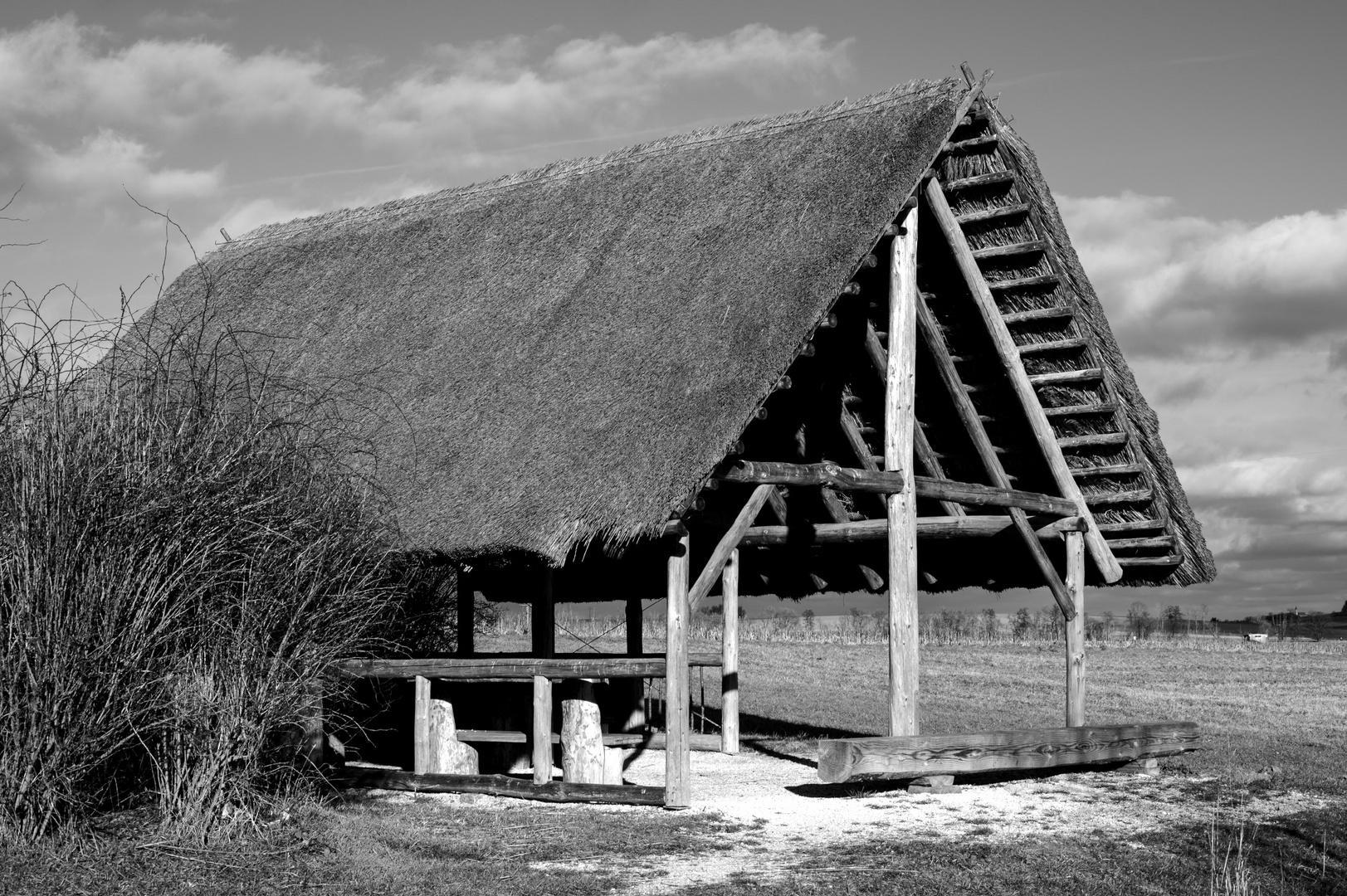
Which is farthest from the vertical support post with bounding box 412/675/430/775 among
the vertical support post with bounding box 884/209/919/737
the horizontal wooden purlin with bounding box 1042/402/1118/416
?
the horizontal wooden purlin with bounding box 1042/402/1118/416

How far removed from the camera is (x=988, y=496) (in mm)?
12367

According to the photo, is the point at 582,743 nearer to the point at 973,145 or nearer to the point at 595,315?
the point at 595,315

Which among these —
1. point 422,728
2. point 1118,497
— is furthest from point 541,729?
point 1118,497

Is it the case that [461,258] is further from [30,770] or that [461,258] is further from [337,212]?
[30,770]

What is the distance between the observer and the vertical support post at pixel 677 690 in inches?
391

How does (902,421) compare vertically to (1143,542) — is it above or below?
above

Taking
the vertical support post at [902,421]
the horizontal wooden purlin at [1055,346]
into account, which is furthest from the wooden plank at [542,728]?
the horizontal wooden purlin at [1055,346]

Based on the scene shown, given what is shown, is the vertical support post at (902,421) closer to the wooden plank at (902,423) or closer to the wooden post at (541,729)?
the wooden plank at (902,423)

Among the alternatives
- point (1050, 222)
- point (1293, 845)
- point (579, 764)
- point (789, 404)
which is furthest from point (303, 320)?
point (1293, 845)

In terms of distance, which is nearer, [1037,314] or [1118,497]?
[1037,314]

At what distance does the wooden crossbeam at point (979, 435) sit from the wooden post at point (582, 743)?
4309mm

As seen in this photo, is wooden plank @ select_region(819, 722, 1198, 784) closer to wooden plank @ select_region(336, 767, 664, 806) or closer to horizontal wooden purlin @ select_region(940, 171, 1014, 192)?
wooden plank @ select_region(336, 767, 664, 806)

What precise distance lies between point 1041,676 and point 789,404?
14934mm

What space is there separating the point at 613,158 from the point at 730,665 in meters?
5.76
